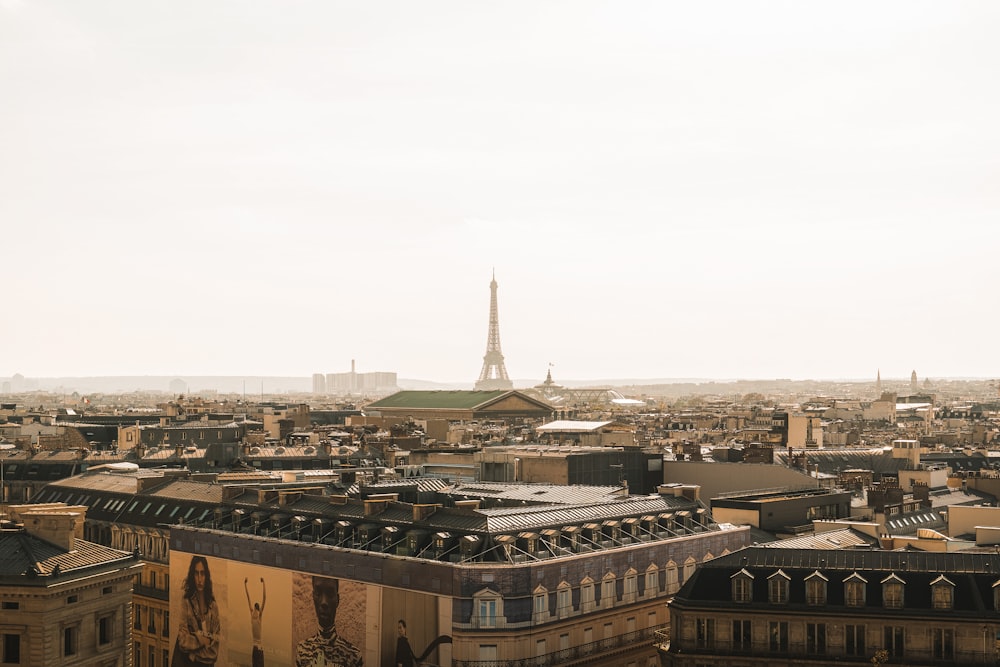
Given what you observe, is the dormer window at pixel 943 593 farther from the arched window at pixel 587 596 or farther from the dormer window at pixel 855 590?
the arched window at pixel 587 596

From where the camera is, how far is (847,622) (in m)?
54.7

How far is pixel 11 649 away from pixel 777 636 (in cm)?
3347

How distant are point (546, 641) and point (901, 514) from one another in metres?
37.1

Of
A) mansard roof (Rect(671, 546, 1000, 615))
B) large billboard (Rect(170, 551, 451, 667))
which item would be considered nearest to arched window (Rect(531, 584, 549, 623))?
large billboard (Rect(170, 551, 451, 667))

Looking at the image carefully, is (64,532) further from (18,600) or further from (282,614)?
(282,614)

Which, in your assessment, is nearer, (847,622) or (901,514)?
(847,622)

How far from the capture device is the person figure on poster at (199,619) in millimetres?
71875

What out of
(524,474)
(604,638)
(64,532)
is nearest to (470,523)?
(604,638)

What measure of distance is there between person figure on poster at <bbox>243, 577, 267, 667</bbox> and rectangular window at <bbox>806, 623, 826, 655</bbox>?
28.5m

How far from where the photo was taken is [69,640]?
58406mm

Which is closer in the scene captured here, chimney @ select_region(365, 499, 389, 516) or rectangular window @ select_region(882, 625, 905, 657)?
rectangular window @ select_region(882, 625, 905, 657)

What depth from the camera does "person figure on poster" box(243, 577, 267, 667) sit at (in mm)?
68062

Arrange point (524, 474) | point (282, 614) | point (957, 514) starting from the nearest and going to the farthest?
1. point (282, 614)
2. point (957, 514)
3. point (524, 474)

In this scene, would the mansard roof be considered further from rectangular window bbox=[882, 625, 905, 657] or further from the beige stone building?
the beige stone building
